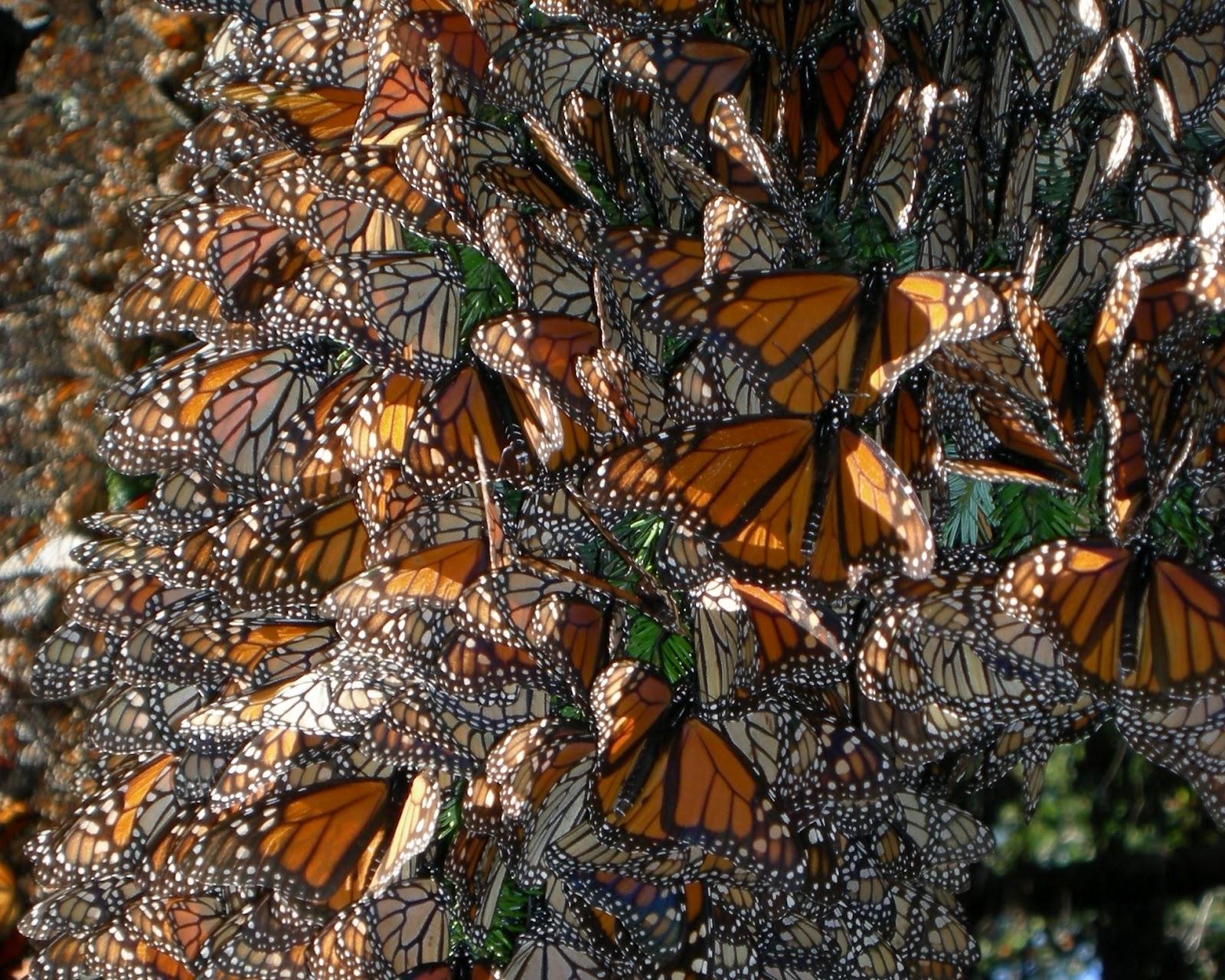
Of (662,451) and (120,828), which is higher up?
(662,451)

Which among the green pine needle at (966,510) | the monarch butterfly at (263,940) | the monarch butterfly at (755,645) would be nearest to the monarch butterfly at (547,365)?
the monarch butterfly at (755,645)

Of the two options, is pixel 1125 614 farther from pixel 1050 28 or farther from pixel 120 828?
pixel 120 828

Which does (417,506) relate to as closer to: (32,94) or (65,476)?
(65,476)

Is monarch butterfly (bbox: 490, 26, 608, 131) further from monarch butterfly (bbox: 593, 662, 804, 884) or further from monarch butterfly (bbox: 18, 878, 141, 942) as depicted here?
monarch butterfly (bbox: 18, 878, 141, 942)

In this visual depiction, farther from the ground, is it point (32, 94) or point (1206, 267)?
point (32, 94)

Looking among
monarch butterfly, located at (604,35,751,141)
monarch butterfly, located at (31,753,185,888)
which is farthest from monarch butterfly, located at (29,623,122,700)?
monarch butterfly, located at (604,35,751,141)

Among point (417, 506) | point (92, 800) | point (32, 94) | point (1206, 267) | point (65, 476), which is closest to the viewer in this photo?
point (1206, 267)

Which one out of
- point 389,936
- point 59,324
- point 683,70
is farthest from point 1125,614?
point 59,324

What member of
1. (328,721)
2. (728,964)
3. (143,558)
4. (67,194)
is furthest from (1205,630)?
(67,194)
